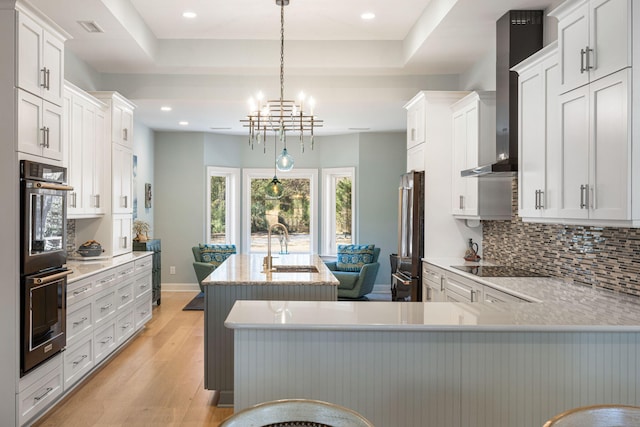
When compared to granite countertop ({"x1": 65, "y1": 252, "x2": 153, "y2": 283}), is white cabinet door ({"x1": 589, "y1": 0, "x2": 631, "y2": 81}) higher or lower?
higher

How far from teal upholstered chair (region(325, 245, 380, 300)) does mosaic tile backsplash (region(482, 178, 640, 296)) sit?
2749 mm

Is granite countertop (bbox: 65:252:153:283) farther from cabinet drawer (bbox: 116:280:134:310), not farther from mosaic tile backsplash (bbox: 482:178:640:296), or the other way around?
mosaic tile backsplash (bbox: 482:178:640:296)

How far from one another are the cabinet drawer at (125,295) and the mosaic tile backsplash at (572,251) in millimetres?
3534

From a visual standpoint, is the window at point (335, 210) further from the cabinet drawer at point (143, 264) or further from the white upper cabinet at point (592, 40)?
the white upper cabinet at point (592, 40)

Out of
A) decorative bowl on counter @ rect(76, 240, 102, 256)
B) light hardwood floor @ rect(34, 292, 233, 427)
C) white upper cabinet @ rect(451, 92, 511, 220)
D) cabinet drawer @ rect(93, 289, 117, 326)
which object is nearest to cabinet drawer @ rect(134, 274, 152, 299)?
light hardwood floor @ rect(34, 292, 233, 427)

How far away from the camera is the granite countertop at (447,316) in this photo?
6.66 feet

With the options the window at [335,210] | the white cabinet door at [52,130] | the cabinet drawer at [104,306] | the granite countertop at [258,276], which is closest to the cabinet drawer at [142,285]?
the cabinet drawer at [104,306]

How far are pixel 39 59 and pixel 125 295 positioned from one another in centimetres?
254

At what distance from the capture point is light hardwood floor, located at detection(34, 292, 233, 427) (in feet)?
10.9

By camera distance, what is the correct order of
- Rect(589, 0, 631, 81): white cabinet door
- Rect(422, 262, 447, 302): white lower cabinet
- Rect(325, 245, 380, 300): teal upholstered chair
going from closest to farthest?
1. Rect(589, 0, 631, 81): white cabinet door
2. Rect(422, 262, 447, 302): white lower cabinet
3. Rect(325, 245, 380, 300): teal upholstered chair

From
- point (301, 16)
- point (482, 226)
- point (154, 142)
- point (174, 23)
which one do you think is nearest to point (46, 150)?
point (174, 23)

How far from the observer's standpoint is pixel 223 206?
363 inches

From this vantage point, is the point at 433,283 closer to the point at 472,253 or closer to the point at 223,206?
the point at 472,253

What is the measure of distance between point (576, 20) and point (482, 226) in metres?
2.66
